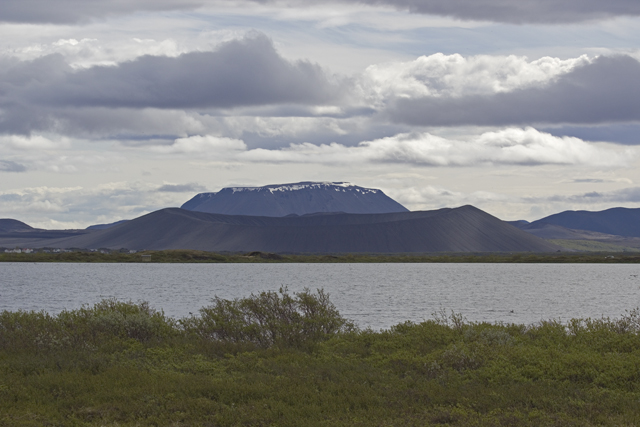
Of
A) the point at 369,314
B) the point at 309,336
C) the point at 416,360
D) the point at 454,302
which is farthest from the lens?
the point at 454,302

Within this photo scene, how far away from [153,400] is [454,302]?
5639cm

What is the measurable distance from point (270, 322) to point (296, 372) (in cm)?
731

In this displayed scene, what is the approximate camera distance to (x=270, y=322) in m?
25.5

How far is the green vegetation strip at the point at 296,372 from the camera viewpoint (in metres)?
14.0

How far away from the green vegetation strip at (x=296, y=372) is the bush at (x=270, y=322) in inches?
2.3

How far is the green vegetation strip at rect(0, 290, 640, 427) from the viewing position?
14.0 metres

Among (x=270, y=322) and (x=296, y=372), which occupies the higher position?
(x=270, y=322)

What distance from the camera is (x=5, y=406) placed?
47.6 feet

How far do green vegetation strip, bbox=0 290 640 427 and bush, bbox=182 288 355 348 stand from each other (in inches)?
2.3

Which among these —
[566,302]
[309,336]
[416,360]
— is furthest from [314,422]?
[566,302]

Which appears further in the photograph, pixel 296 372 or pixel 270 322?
pixel 270 322

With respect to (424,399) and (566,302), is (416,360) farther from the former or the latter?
(566,302)

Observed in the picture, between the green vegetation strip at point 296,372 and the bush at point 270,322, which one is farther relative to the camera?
the bush at point 270,322

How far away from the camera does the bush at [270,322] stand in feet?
81.5
